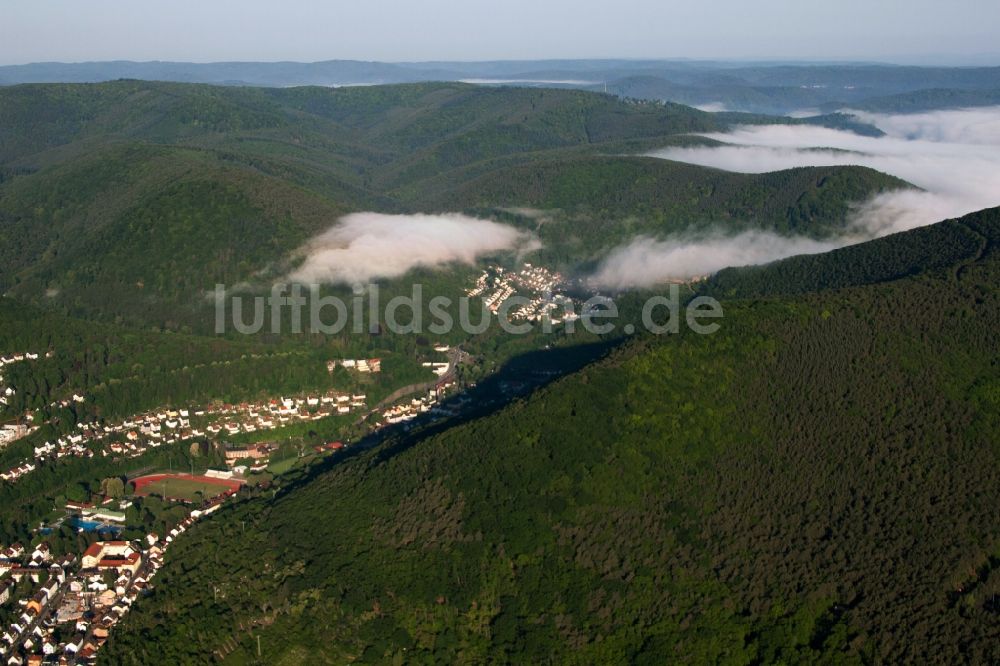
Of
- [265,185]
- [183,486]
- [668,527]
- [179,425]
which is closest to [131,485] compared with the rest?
[183,486]

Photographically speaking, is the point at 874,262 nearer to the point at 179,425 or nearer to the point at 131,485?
the point at 179,425

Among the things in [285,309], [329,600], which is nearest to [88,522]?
[329,600]

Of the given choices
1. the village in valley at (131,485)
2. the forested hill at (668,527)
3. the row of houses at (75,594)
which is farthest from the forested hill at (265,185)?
the forested hill at (668,527)

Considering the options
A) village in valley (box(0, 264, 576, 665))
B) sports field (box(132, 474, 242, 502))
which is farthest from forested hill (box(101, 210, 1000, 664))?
sports field (box(132, 474, 242, 502))

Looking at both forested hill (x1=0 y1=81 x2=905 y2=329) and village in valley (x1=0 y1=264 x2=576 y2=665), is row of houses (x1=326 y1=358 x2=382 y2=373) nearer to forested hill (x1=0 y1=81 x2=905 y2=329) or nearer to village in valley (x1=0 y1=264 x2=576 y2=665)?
village in valley (x1=0 y1=264 x2=576 y2=665)

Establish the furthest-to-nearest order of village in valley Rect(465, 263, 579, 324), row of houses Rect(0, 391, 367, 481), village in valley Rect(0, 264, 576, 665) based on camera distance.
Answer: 1. village in valley Rect(465, 263, 579, 324)
2. row of houses Rect(0, 391, 367, 481)
3. village in valley Rect(0, 264, 576, 665)

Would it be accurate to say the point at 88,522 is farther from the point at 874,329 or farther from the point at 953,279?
the point at 953,279
